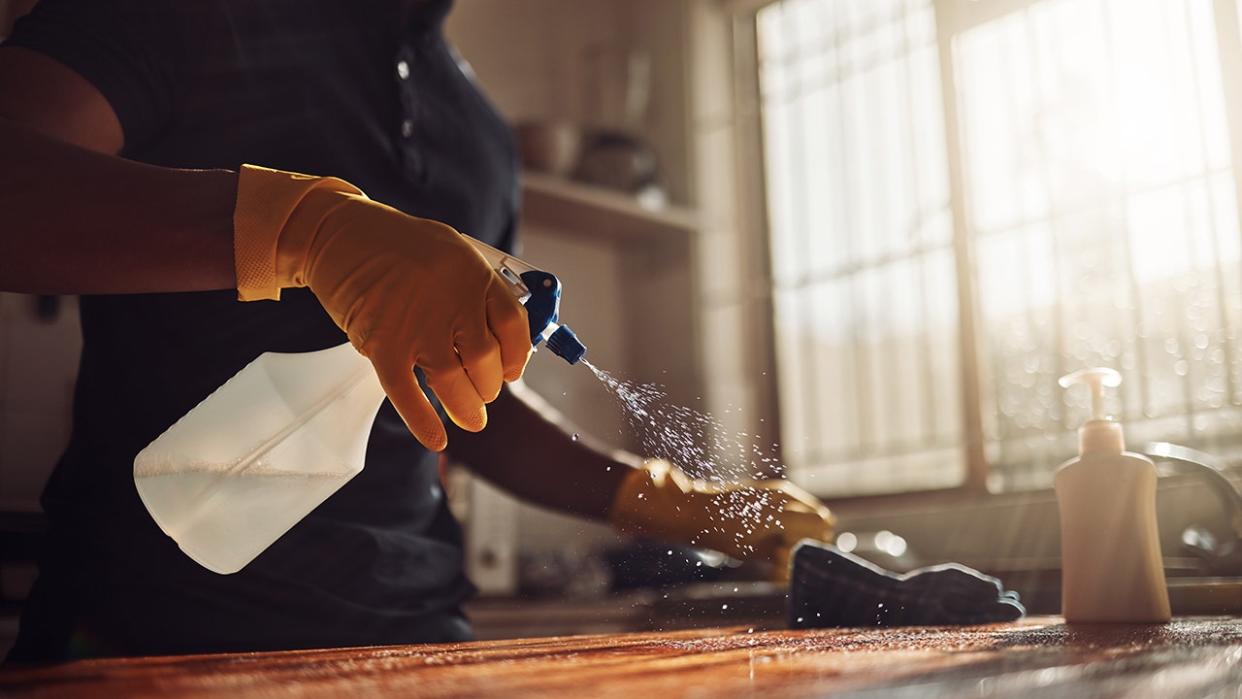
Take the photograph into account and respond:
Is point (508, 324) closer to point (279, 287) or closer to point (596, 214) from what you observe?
point (279, 287)

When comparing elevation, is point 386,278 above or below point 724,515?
above

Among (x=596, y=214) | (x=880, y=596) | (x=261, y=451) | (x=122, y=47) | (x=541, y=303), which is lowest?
(x=880, y=596)

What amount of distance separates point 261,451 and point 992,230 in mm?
1981

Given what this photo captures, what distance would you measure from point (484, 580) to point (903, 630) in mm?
1454

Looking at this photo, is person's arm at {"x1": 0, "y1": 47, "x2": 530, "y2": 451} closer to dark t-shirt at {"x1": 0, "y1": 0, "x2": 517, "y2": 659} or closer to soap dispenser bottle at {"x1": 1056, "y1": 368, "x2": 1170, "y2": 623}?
dark t-shirt at {"x1": 0, "y1": 0, "x2": 517, "y2": 659}

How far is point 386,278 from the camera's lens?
76 centimetres

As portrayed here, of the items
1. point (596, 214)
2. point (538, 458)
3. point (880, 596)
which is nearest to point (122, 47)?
point (538, 458)

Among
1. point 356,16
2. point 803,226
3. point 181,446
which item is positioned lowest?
point 181,446

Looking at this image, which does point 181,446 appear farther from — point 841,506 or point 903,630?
point 841,506

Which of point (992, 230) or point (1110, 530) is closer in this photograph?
point (1110, 530)

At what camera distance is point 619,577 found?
2.23m

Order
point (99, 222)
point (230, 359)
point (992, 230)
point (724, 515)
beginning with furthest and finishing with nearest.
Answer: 1. point (992, 230)
2. point (724, 515)
3. point (230, 359)
4. point (99, 222)

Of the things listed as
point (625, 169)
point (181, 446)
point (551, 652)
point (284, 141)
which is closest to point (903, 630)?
point (551, 652)

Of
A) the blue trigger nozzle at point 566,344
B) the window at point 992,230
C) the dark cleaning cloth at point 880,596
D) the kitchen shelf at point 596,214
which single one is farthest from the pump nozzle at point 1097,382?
the kitchen shelf at point 596,214
